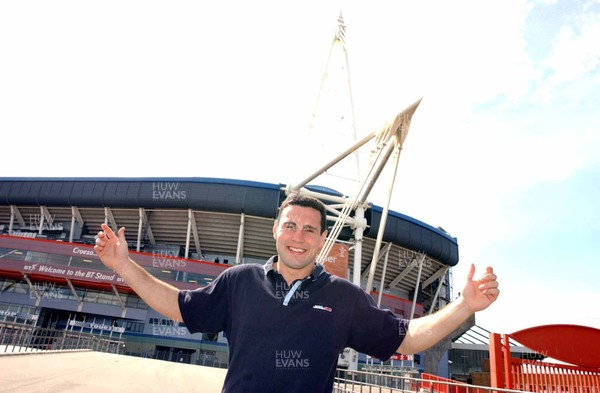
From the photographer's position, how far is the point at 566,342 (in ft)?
24.0

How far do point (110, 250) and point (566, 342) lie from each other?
8.62 metres

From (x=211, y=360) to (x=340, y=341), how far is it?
34.1 meters

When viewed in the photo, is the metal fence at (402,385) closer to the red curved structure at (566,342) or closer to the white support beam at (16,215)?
the red curved structure at (566,342)

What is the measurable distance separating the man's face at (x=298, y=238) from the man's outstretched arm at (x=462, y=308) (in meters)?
0.79

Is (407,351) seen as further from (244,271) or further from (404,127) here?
(404,127)

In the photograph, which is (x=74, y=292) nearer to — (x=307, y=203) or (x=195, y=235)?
(x=195, y=235)

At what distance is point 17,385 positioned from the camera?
18.8 ft

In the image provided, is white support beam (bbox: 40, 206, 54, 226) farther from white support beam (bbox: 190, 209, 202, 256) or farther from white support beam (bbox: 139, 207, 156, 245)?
white support beam (bbox: 190, 209, 202, 256)

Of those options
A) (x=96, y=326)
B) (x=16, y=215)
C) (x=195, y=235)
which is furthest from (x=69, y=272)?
(x=16, y=215)

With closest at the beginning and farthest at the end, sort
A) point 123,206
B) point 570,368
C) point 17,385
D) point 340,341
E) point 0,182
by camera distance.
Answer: point 340,341, point 17,385, point 570,368, point 123,206, point 0,182

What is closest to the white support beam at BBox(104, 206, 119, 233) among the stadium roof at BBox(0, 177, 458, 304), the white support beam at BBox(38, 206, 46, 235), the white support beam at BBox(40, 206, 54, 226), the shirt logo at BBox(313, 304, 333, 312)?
the stadium roof at BBox(0, 177, 458, 304)

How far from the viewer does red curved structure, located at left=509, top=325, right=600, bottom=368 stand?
7230 millimetres

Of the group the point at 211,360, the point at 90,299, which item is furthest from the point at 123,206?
the point at 211,360

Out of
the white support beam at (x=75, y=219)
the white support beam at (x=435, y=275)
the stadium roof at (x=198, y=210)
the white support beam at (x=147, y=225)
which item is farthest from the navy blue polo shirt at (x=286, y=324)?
the white support beam at (x=435, y=275)
